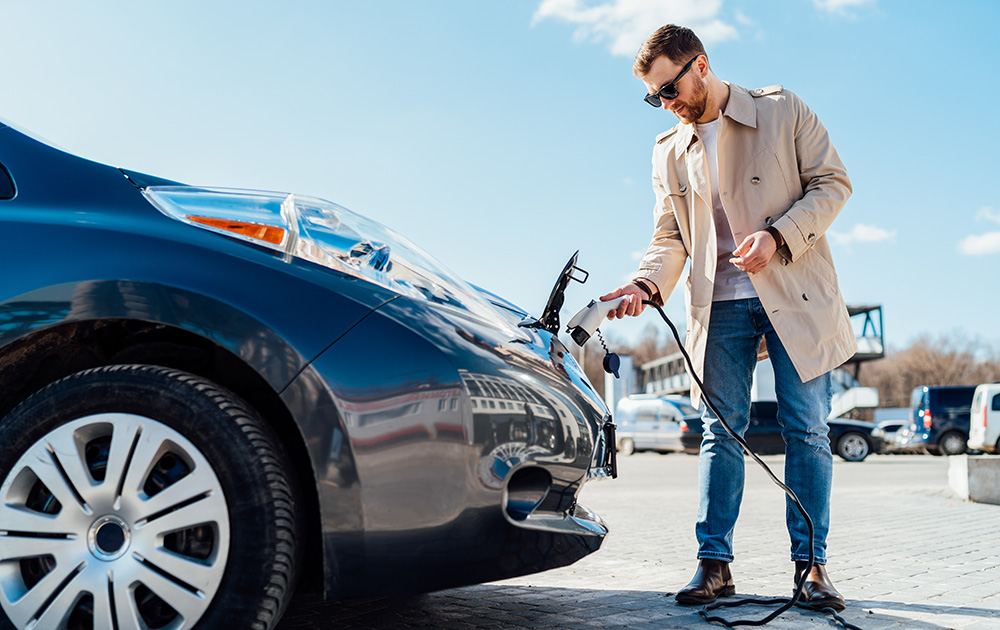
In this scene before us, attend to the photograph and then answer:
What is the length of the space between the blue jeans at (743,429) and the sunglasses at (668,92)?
0.80 meters

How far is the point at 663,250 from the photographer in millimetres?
3436

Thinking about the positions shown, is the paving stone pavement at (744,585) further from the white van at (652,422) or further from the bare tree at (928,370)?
the bare tree at (928,370)

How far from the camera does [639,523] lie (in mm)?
6324

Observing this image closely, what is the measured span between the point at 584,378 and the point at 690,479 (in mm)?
10681

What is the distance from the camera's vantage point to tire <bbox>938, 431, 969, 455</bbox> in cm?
2170

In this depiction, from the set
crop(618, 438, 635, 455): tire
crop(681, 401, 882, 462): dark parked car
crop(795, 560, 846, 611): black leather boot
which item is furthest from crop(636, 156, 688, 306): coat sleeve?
crop(618, 438, 635, 455): tire

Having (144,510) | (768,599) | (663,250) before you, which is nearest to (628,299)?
(663,250)

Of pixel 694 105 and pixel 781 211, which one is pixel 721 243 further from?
pixel 694 105

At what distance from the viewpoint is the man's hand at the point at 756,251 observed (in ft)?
9.59

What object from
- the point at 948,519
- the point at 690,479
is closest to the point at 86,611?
the point at 948,519

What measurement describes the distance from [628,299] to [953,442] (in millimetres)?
21898

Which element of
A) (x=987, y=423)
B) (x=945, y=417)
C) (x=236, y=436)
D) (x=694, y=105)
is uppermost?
(x=694, y=105)

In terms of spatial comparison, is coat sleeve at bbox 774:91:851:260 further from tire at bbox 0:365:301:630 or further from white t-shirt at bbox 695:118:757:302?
tire at bbox 0:365:301:630

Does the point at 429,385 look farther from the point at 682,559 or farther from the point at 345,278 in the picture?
the point at 682,559
